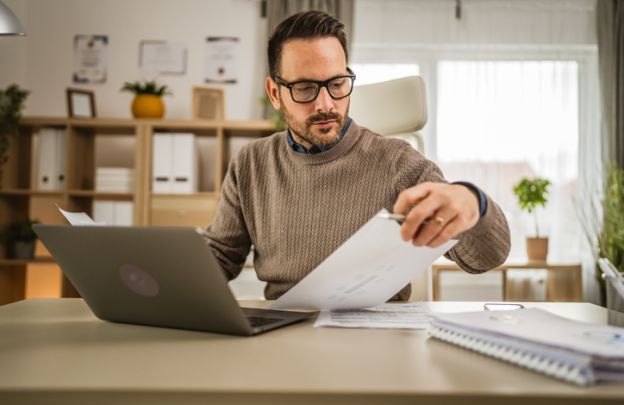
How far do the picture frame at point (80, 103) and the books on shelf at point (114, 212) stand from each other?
594 mm

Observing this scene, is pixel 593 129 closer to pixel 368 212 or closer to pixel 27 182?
pixel 368 212

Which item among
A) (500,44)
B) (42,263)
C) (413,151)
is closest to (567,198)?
(500,44)

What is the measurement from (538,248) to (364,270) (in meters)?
2.90

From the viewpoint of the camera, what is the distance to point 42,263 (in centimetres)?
324

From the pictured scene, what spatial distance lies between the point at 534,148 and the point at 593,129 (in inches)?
16.1

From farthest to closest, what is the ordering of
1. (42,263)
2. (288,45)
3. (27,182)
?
(27,182) → (42,263) → (288,45)

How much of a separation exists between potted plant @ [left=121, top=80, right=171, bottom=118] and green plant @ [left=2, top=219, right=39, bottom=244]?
0.90 meters

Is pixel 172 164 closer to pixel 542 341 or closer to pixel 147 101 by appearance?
pixel 147 101

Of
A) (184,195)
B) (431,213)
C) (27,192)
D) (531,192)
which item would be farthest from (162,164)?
(431,213)

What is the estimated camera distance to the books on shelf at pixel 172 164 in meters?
3.30

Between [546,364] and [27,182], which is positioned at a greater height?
[27,182]

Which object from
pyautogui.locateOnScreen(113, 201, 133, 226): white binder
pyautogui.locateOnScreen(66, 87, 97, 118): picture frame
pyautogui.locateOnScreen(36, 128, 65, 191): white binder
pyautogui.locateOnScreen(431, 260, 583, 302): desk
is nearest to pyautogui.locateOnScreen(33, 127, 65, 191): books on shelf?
pyautogui.locateOnScreen(36, 128, 65, 191): white binder

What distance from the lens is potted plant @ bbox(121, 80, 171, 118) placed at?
11.2 feet

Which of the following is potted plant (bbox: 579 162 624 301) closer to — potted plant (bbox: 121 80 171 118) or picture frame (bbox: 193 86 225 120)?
picture frame (bbox: 193 86 225 120)
